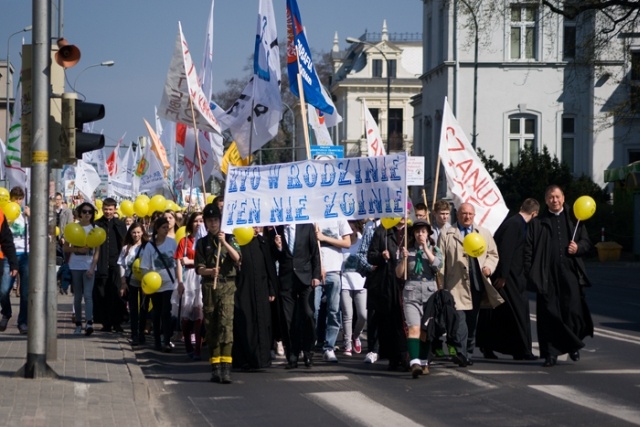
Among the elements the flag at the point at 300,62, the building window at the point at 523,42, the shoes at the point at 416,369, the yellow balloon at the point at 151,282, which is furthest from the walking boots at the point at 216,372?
the building window at the point at 523,42

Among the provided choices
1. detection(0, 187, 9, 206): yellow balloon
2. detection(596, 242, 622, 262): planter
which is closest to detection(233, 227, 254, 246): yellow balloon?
detection(0, 187, 9, 206): yellow balloon

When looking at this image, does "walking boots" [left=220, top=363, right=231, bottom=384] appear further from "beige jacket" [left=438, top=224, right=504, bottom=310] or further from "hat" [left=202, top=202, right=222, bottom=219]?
"beige jacket" [left=438, top=224, right=504, bottom=310]

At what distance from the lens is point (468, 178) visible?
48.2ft

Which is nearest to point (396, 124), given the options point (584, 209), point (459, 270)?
point (584, 209)

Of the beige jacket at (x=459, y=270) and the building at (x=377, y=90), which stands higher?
the building at (x=377, y=90)

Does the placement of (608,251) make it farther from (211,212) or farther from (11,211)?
(211,212)

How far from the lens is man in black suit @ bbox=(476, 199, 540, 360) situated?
533 inches

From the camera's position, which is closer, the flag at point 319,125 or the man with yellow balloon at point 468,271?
the man with yellow balloon at point 468,271

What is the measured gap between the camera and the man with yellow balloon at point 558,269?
13258 millimetres

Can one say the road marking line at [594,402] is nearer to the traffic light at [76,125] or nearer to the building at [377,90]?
the traffic light at [76,125]

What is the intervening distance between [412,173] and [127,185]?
9806 mm

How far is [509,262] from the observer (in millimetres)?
13609

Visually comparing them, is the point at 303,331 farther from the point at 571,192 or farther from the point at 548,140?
the point at 548,140

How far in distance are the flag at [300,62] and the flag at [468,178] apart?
147 cm
